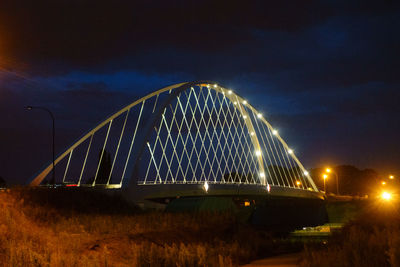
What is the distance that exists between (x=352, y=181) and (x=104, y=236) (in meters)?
139

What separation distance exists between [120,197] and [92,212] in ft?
20.8

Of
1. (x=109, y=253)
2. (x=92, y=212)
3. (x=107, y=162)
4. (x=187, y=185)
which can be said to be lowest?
(x=109, y=253)

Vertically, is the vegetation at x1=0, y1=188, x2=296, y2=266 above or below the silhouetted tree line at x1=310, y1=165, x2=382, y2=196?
below

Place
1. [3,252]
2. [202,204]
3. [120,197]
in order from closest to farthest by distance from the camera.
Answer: [3,252], [120,197], [202,204]

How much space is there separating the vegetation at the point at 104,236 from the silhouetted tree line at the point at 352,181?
114 m

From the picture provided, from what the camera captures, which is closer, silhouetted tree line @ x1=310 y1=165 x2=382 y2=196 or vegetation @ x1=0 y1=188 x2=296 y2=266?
vegetation @ x1=0 y1=188 x2=296 y2=266

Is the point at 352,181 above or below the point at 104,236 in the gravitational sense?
above

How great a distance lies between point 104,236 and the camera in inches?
954

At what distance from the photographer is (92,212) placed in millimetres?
36844

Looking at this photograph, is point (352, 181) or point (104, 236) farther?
point (352, 181)

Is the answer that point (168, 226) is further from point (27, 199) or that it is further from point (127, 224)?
point (27, 199)

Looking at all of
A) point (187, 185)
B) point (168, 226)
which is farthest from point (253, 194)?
point (168, 226)

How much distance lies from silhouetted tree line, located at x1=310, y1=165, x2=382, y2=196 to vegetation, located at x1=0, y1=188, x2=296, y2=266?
114409 mm

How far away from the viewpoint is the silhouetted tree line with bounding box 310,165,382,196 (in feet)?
479
